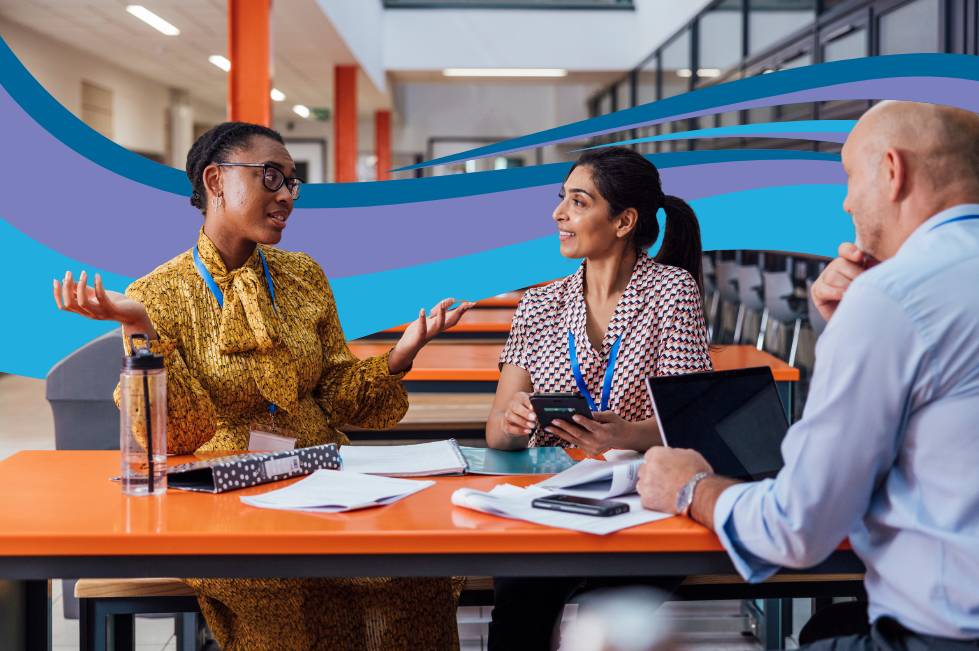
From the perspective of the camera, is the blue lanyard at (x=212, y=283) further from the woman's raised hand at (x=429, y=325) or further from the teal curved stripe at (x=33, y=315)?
the teal curved stripe at (x=33, y=315)

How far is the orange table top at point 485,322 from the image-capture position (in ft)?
16.6

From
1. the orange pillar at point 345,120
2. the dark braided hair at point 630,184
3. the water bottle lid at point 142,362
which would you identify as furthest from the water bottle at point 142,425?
the orange pillar at point 345,120

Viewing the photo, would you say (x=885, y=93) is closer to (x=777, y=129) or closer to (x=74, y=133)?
(x=777, y=129)

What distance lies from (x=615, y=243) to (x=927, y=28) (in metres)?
3.09

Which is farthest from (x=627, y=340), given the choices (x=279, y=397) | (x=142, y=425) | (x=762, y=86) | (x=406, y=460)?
(x=762, y=86)

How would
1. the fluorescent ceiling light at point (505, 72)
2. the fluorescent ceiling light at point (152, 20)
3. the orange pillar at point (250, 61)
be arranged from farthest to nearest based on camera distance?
the fluorescent ceiling light at point (505, 72), the fluorescent ceiling light at point (152, 20), the orange pillar at point (250, 61)

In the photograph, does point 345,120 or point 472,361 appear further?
point 345,120

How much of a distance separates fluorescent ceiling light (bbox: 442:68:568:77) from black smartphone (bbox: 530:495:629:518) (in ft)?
38.1

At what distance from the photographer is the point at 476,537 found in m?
1.53

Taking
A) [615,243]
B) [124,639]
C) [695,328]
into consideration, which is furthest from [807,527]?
[124,639]

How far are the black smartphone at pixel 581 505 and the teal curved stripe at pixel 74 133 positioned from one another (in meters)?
2.36

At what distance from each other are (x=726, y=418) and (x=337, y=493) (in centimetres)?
69

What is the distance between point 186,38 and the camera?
10.4m

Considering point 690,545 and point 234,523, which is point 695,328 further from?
point 234,523
